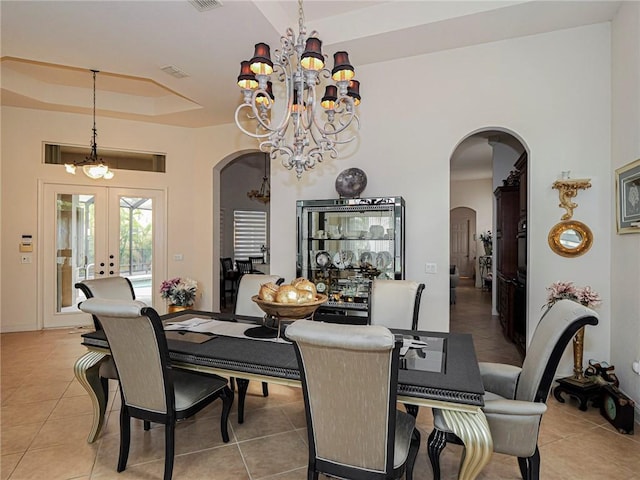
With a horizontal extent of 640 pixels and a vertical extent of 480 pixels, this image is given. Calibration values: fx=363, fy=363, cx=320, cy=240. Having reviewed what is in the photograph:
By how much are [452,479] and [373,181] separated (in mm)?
2930

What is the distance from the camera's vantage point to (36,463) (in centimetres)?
228

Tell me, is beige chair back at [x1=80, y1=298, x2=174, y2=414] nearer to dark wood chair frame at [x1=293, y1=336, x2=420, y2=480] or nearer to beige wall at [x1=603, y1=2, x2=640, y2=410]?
dark wood chair frame at [x1=293, y1=336, x2=420, y2=480]

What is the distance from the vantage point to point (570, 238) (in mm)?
3479

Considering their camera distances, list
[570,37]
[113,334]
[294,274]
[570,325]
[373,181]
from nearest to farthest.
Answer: [570,325], [113,334], [570,37], [373,181], [294,274]

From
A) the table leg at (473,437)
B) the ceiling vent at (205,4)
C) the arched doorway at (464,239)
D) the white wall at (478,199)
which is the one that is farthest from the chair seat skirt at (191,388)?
the arched doorway at (464,239)

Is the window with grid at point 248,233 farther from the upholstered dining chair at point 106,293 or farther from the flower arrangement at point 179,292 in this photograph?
the upholstered dining chair at point 106,293

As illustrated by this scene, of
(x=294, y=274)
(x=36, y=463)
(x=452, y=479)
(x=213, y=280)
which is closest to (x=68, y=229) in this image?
(x=213, y=280)

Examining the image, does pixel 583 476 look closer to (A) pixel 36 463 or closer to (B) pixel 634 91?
(B) pixel 634 91

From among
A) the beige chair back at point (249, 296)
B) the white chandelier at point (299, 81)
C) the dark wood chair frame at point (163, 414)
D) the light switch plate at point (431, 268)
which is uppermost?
the white chandelier at point (299, 81)

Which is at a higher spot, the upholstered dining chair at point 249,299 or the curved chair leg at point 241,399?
the upholstered dining chair at point 249,299

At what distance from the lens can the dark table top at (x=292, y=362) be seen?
5.16 ft

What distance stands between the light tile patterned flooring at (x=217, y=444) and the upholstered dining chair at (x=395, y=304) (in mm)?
815

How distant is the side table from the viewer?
2.99 m

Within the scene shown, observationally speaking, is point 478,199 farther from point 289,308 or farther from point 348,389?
point 348,389
